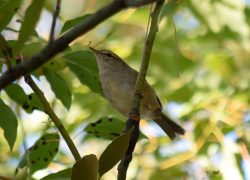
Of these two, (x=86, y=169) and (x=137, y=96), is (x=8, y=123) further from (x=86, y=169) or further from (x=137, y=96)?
(x=86, y=169)

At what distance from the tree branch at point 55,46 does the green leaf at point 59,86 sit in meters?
1.13

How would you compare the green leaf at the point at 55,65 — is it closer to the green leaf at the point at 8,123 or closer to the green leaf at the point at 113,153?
the green leaf at the point at 8,123

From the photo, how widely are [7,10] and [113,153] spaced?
42 cm

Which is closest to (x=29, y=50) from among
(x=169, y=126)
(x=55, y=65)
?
(x=55, y=65)

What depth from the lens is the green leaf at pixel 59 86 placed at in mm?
2033

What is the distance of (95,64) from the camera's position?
215 centimetres

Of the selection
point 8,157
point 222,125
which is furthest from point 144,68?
point 8,157

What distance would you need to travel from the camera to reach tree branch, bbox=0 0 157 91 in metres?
0.89

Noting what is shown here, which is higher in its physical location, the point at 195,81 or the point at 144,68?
the point at 144,68

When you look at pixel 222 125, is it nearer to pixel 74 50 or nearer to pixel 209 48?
pixel 209 48

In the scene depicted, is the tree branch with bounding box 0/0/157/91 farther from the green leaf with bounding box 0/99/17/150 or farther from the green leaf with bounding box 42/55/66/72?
the green leaf with bounding box 42/55/66/72

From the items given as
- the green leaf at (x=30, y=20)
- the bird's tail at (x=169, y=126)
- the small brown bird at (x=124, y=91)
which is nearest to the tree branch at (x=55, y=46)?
the green leaf at (x=30, y=20)

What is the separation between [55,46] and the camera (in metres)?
0.91

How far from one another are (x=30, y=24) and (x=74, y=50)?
43.2 inches
